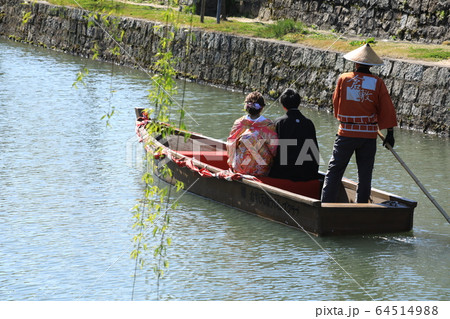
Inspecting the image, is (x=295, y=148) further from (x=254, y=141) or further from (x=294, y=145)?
(x=254, y=141)

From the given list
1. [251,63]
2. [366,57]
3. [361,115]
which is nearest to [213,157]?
[361,115]

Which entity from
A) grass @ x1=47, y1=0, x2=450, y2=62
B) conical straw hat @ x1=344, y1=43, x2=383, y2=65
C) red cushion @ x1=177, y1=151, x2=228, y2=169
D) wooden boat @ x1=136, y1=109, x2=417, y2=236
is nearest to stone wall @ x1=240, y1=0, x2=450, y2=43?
grass @ x1=47, y1=0, x2=450, y2=62

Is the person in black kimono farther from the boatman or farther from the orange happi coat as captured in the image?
the orange happi coat

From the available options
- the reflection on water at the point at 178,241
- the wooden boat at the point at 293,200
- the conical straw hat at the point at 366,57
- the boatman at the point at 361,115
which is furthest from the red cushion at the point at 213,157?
the conical straw hat at the point at 366,57

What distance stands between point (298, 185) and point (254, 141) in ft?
2.21

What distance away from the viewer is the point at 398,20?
1845cm

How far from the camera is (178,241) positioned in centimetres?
816

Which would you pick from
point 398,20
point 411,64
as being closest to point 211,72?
point 398,20

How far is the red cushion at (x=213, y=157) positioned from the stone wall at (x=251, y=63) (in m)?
1.21

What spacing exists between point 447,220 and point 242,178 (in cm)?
217

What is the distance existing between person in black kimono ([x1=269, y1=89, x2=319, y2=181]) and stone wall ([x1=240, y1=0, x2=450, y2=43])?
966 cm

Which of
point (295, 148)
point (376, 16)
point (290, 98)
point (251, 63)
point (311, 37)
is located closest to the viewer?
point (290, 98)

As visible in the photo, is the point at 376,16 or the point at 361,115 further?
the point at 376,16

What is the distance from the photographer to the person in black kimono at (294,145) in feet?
28.7
